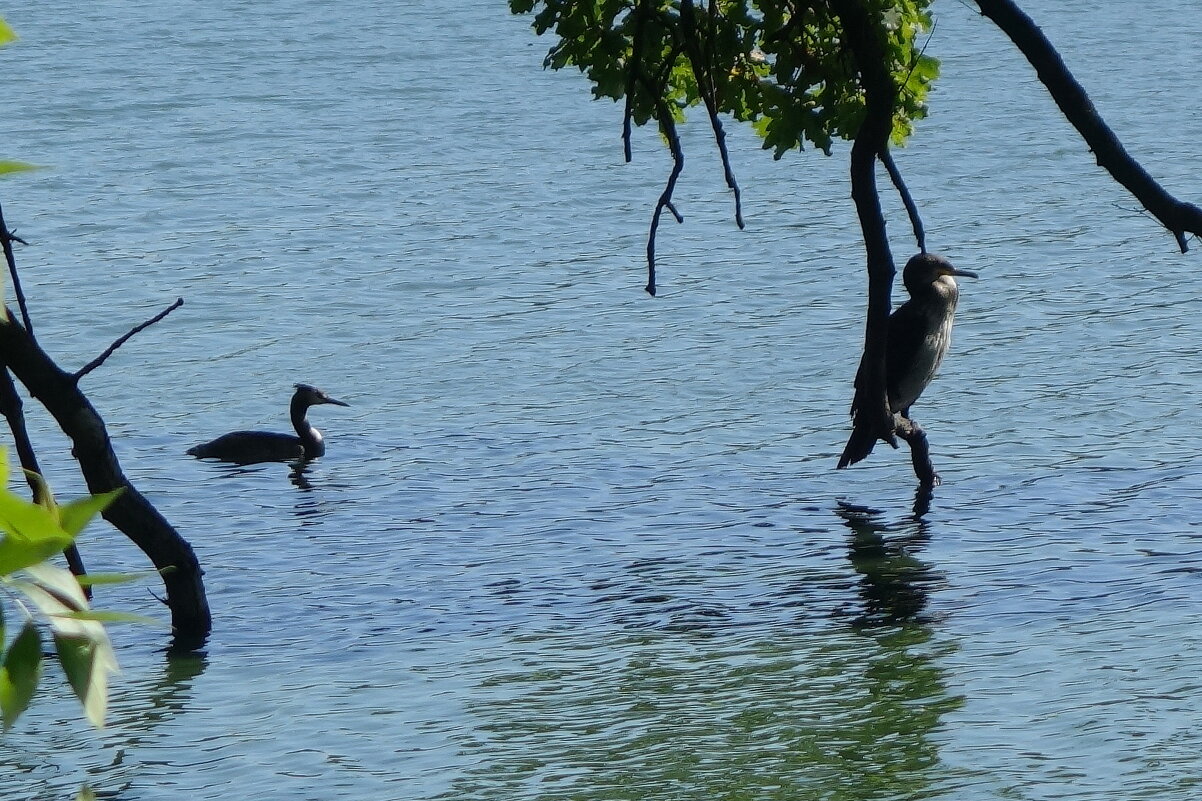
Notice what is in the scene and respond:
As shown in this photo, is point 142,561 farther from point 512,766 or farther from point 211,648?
point 512,766

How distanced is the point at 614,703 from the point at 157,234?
1246 centimetres

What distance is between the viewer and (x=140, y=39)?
30141 millimetres

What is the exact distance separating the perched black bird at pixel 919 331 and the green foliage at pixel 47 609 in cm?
1042

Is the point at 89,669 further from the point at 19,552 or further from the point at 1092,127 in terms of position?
the point at 1092,127

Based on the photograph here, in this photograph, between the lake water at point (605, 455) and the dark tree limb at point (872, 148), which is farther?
the lake water at point (605, 455)

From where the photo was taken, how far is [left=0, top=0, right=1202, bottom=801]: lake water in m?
7.32

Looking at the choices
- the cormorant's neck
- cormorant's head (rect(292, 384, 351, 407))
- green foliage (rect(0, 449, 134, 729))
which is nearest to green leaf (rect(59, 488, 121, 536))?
green foliage (rect(0, 449, 134, 729))

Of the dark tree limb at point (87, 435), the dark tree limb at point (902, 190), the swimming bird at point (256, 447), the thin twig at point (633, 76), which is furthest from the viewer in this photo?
the swimming bird at point (256, 447)

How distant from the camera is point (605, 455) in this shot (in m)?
12.3

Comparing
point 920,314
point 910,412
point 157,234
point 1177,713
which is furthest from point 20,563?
point 157,234

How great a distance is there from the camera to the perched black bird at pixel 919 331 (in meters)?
11.7

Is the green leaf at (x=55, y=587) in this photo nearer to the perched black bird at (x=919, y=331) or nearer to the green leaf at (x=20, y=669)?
the green leaf at (x=20, y=669)

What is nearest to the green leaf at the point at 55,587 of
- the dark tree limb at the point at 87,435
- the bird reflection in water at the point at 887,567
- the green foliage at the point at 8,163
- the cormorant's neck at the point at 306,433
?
the green foliage at the point at 8,163

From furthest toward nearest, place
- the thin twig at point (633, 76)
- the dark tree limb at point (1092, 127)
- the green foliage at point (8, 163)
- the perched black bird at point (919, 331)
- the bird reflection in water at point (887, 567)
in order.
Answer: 1. the perched black bird at point (919, 331)
2. the bird reflection in water at point (887, 567)
3. the thin twig at point (633, 76)
4. the dark tree limb at point (1092, 127)
5. the green foliage at point (8, 163)
